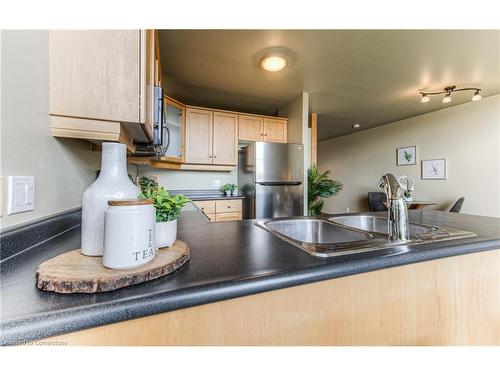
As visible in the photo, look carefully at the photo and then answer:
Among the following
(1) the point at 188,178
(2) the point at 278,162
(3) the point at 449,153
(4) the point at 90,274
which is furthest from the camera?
(3) the point at 449,153

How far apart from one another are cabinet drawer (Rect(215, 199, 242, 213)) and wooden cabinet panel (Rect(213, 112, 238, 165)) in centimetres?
59

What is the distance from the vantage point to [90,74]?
77 centimetres

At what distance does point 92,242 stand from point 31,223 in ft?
0.99

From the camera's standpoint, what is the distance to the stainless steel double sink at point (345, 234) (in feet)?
2.27

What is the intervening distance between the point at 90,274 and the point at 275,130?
10.6 ft

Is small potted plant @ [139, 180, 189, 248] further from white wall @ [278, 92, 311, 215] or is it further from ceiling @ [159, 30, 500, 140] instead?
white wall @ [278, 92, 311, 215]

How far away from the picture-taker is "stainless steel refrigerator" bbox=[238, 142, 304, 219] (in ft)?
9.42

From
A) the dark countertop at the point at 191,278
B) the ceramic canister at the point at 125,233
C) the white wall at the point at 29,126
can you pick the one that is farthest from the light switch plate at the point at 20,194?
the ceramic canister at the point at 125,233

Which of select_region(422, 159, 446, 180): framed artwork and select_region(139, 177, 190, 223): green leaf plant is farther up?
select_region(422, 159, 446, 180): framed artwork

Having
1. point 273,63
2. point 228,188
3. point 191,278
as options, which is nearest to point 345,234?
point 191,278

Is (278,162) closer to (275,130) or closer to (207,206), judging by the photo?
(275,130)

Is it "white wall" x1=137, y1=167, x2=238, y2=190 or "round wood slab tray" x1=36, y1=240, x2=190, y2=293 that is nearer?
"round wood slab tray" x1=36, y1=240, x2=190, y2=293

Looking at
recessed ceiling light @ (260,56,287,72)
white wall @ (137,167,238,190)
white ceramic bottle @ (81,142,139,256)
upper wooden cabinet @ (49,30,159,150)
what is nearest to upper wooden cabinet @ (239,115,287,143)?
white wall @ (137,167,238,190)
